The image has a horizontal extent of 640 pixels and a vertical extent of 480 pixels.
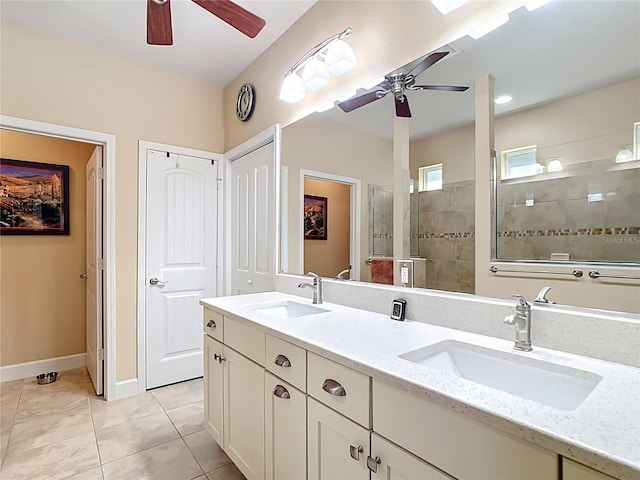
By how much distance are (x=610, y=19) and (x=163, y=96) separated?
9.66 feet

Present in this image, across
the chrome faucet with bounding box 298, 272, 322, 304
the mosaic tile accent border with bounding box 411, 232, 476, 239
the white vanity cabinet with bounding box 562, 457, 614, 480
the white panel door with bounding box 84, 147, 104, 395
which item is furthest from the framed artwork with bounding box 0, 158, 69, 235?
the white vanity cabinet with bounding box 562, 457, 614, 480

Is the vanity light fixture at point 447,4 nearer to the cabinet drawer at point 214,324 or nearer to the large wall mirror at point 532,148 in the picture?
the large wall mirror at point 532,148

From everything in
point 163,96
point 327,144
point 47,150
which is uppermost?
point 163,96

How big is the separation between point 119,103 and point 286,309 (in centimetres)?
216

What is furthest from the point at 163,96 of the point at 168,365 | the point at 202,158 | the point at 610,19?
the point at 610,19

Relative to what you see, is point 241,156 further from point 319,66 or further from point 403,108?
point 403,108

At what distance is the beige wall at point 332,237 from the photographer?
1929mm

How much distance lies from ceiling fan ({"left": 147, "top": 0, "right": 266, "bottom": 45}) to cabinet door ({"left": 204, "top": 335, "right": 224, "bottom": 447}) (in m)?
1.67

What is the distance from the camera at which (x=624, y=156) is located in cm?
97

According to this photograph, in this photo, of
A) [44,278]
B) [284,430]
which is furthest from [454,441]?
[44,278]

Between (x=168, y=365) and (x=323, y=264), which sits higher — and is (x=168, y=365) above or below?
below

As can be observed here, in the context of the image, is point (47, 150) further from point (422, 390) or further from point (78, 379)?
point (422, 390)

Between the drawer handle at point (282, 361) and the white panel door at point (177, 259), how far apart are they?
6.28 feet

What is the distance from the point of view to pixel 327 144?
206 cm
